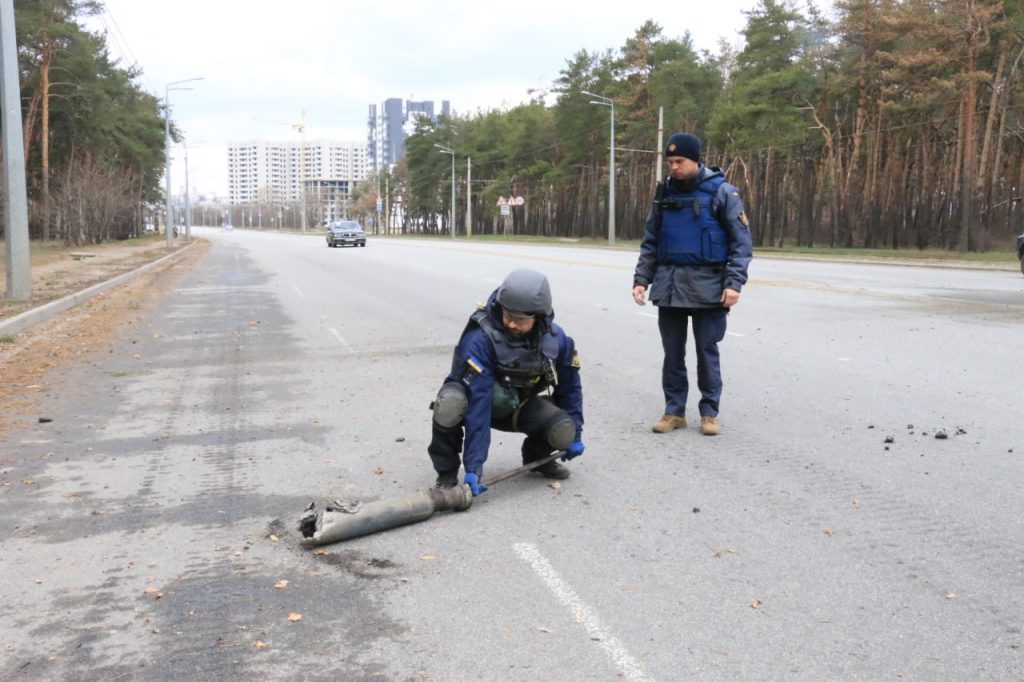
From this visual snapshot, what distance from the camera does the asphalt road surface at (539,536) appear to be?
3266 millimetres

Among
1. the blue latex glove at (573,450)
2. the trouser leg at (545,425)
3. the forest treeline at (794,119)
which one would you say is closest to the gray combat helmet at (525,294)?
the trouser leg at (545,425)

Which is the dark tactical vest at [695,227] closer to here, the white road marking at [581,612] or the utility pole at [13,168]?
the white road marking at [581,612]

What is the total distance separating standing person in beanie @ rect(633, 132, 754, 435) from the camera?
6121 mm

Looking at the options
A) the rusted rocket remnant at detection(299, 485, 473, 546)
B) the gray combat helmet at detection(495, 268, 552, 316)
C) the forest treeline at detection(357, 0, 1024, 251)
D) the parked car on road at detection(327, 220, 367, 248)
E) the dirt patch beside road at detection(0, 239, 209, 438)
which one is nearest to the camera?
the rusted rocket remnant at detection(299, 485, 473, 546)

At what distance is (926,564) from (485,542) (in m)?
1.98

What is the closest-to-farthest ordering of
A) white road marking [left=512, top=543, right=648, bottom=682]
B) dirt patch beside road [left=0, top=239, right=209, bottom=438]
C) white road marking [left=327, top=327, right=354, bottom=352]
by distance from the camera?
white road marking [left=512, top=543, right=648, bottom=682] < dirt patch beside road [left=0, top=239, right=209, bottom=438] < white road marking [left=327, top=327, right=354, bottom=352]

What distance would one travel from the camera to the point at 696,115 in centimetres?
5822

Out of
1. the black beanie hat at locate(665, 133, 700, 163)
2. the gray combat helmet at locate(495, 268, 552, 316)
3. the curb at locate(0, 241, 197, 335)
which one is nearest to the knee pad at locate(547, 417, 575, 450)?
the gray combat helmet at locate(495, 268, 552, 316)

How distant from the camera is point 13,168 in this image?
51.1 feet

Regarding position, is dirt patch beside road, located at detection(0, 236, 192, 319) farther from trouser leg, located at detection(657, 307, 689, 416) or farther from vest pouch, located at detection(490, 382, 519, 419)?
vest pouch, located at detection(490, 382, 519, 419)

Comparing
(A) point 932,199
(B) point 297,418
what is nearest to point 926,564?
(B) point 297,418

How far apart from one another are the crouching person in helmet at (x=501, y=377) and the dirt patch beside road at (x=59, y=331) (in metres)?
3.84

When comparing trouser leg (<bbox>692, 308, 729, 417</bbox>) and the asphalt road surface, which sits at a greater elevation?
trouser leg (<bbox>692, 308, 729, 417</bbox>)

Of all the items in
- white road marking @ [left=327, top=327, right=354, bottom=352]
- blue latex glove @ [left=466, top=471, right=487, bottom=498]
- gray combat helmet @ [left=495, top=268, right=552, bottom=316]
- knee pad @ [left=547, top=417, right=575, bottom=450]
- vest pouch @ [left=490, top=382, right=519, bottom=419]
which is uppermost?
gray combat helmet @ [left=495, top=268, right=552, bottom=316]
